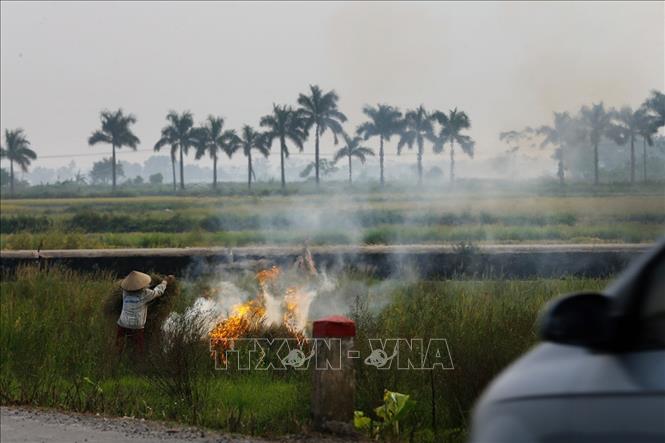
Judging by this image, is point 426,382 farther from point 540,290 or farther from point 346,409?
point 540,290

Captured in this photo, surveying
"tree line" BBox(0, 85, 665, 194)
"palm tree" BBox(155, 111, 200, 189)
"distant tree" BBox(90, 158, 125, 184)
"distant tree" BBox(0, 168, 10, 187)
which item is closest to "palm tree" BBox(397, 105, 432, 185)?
"tree line" BBox(0, 85, 665, 194)

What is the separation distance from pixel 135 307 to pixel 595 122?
19.9 m

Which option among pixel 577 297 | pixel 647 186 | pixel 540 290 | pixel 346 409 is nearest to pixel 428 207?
pixel 647 186

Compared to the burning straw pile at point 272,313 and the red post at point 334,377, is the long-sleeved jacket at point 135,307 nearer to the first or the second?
the burning straw pile at point 272,313

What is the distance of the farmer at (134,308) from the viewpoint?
12938mm

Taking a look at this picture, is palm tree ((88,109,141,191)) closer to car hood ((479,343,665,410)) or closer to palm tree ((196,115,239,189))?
palm tree ((196,115,239,189))

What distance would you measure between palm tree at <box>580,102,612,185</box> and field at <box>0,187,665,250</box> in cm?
176

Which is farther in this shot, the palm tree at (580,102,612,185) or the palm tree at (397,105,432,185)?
the palm tree at (397,105,432,185)

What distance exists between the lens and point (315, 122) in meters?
88.1

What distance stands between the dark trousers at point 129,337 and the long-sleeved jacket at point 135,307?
0.07m

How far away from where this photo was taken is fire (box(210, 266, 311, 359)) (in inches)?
503

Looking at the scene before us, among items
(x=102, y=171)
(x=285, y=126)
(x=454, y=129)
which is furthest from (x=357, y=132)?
(x=102, y=171)

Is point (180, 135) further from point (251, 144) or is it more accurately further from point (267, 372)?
point (267, 372)

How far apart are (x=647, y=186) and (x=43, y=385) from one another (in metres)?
14.8
